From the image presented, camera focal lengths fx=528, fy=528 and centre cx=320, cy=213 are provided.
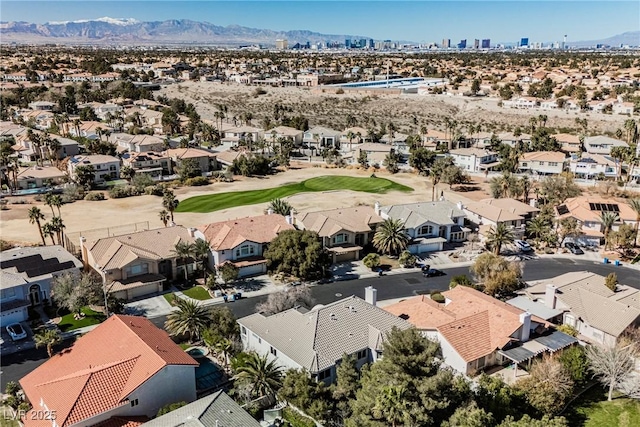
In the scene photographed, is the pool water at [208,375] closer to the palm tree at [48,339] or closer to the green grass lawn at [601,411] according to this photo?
the palm tree at [48,339]

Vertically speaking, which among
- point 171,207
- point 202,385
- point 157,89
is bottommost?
point 202,385

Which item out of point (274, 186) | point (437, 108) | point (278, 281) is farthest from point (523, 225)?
point (437, 108)

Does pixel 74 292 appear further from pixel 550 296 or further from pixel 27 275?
pixel 550 296

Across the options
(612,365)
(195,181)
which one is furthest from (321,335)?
(195,181)

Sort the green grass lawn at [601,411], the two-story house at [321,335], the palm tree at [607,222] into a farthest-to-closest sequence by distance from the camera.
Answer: the palm tree at [607,222] → the two-story house at [321,335] → the green grass lawn at [601,411]

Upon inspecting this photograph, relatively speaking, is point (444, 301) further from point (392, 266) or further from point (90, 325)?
point (90, 325)

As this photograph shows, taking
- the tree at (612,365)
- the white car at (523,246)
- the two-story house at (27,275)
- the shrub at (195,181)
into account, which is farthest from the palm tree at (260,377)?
the shrub at (195,181)
